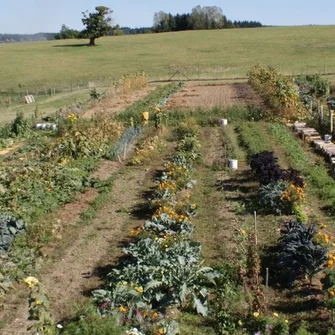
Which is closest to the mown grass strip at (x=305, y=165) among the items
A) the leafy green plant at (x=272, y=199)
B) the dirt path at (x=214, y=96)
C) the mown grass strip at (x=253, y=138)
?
the mown grass strip at (x=253, y=138)

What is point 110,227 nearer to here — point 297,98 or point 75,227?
point 75,227

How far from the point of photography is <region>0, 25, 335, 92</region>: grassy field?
4659cm

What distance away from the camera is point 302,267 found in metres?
8.52

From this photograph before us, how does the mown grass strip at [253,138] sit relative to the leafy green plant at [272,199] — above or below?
above

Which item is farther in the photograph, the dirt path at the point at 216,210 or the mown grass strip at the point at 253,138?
the mown grass strip at the point at 253,138

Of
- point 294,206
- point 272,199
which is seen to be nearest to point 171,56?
point 272,199

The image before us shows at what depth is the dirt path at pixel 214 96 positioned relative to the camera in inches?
1034

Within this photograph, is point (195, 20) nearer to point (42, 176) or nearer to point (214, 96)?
point (214, 96)

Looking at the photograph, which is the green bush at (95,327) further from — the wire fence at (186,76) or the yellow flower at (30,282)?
the wire fence at (186,76)

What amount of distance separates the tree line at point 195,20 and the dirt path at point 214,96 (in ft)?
236

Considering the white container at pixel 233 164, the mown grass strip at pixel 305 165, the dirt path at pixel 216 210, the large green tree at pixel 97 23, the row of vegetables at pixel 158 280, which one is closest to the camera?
the row of vegetables at pixel 158 280

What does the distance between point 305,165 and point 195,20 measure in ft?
302

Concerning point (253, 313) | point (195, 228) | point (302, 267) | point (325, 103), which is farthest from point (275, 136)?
point (253, 313)

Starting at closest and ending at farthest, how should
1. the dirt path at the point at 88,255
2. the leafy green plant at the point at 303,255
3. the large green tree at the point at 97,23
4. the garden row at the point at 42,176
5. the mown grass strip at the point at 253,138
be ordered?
the leafy green plant at the point at 303,255 → the dirt path at the point at 88,255 → the garden row at the point at 42,176 → the mown grass strip at the point at 253,138 → the large green tree at the point at 97,23
